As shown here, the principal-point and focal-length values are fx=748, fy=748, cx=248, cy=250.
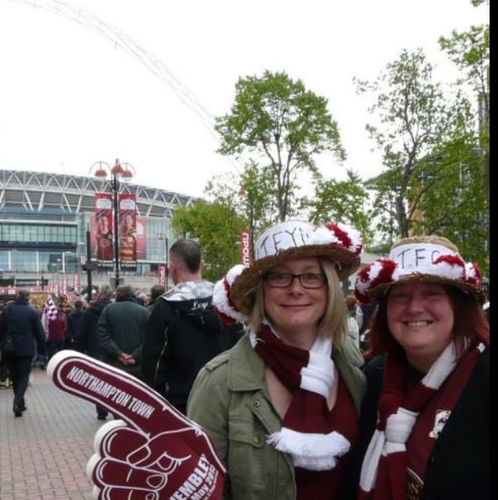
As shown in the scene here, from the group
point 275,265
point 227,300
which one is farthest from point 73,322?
point 275,265

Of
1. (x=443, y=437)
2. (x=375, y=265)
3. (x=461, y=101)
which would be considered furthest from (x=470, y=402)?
(x=461, y=101)

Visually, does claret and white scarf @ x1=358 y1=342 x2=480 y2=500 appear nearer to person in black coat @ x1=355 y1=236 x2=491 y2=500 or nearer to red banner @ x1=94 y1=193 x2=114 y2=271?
person in black coat @ x1=355 y1=236 x2=491 y2=500

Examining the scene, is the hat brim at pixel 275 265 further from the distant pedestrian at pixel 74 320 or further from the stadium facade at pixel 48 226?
the stadium facade at pixel 48 226

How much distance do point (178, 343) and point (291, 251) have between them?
2.65 metres

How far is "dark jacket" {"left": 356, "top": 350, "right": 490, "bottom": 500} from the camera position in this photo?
2.12 metres

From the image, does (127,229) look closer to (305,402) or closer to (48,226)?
(305,402)

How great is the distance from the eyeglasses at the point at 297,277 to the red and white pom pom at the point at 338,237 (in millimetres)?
123

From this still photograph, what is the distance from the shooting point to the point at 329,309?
8.80ft

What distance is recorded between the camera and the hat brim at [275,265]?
2.63m

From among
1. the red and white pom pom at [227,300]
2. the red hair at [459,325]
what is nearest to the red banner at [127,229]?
the red and white pom pom at [227,300]

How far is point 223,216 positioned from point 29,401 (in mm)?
30521

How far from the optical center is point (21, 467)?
8133 mm

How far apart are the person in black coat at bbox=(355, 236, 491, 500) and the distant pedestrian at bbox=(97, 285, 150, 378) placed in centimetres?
690

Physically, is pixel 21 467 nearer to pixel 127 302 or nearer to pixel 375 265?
pixel 127 302
